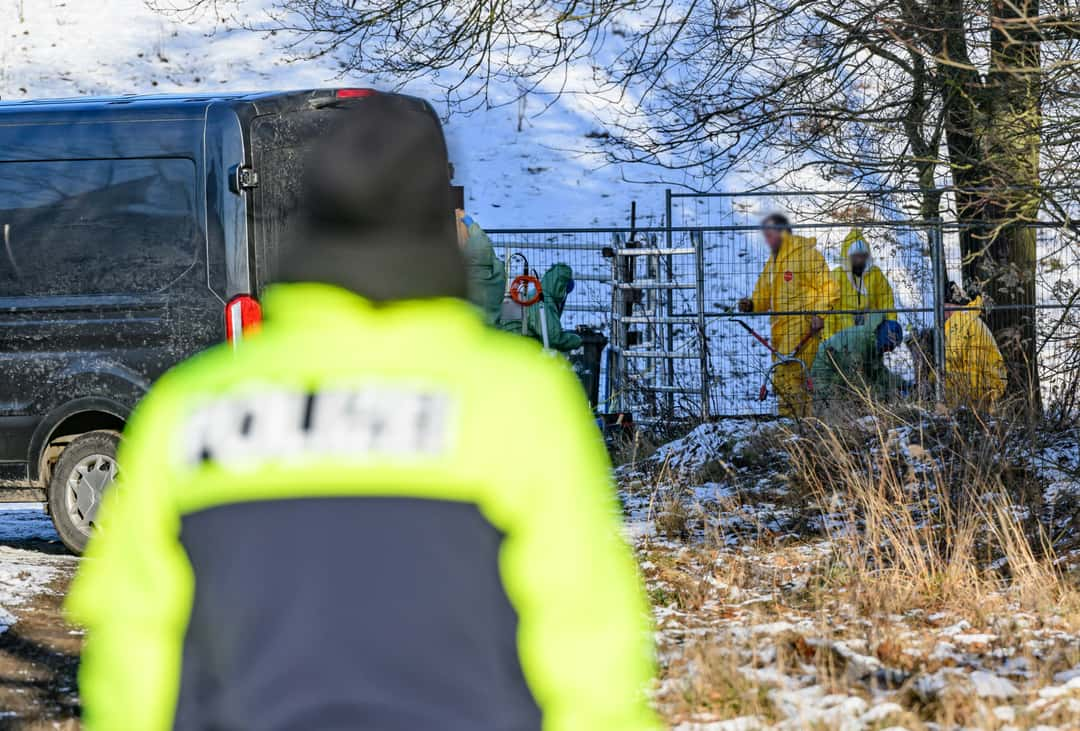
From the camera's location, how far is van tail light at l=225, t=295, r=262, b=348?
6.58m

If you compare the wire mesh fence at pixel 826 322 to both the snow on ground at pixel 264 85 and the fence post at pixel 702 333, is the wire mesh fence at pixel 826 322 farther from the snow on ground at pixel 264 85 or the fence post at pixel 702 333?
the snow on ground at pixel 264 85

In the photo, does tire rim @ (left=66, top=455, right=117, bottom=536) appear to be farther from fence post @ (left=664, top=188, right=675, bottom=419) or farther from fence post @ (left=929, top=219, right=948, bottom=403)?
fence post @ (left=929, top=219, right=948, bottom=403)

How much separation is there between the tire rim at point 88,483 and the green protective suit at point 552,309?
14.5 feet

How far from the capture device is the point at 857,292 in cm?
1090

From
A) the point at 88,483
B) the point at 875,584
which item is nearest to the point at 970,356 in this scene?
the point at 875,584

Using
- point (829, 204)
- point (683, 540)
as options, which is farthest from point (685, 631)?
point (829, 204)

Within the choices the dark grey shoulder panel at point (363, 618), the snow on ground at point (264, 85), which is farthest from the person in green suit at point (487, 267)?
the snow on ground at point (264, 85)

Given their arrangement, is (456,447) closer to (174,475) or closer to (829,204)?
(174,475)

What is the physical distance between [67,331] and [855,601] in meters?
4.09

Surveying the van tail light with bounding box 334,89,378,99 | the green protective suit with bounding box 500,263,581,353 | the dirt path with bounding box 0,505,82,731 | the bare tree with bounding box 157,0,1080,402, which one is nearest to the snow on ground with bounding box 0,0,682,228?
the green protective suit with bounding box 500,263,581,353

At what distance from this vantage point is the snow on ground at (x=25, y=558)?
19.4 ft

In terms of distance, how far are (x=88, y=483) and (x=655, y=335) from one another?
6106 millimetres

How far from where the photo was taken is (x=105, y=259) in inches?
268

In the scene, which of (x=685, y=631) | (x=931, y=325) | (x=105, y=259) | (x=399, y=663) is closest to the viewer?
(x=399, y=663)
